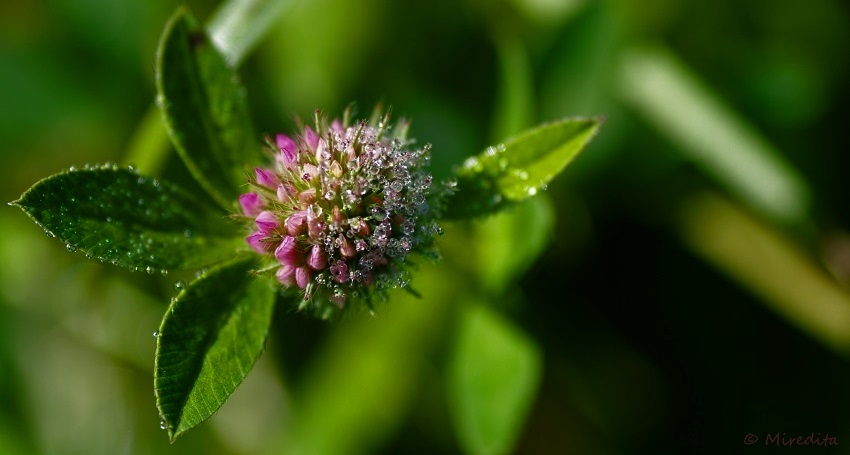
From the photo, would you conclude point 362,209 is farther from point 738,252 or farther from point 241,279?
point 738,252

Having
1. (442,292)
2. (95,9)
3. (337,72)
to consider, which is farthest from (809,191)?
(95,9)

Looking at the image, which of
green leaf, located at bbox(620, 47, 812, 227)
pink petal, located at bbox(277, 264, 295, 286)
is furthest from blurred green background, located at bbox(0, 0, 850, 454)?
→ pink petal, located at bbox(277, 264, 295, 286)

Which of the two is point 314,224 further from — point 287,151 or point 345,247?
point 287,151

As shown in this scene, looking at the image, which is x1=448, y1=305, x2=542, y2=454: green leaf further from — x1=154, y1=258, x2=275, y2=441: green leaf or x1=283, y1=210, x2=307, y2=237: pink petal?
x1=283, y1=210, x2=307, y2=237: pink petal

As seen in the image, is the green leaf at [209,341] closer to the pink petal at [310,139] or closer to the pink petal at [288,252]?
the pink petal at [288,252]

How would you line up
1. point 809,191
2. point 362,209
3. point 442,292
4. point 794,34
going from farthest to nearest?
point 794,34
point 809,191
point 442,292
point 362,209
